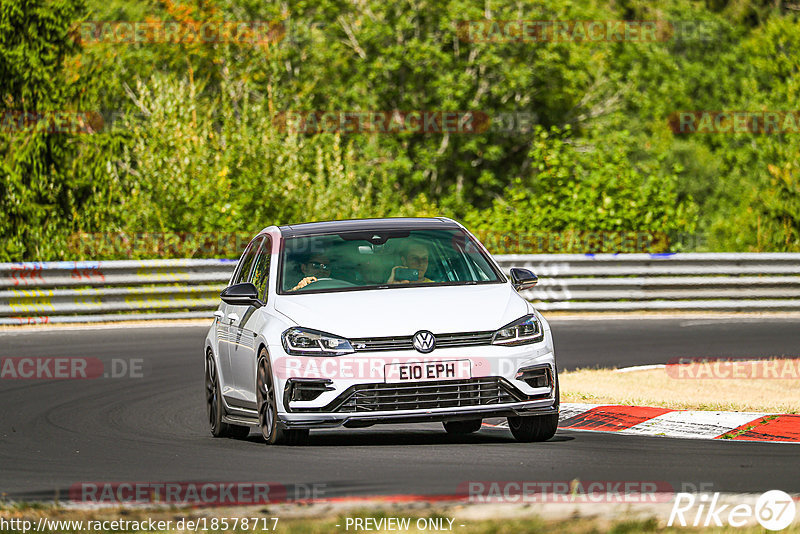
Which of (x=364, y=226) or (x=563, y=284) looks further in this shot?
(x=563, y=284)

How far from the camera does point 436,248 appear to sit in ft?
34.4

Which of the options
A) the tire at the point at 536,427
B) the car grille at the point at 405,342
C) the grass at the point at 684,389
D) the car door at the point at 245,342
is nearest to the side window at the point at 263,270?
the car door at the point at 245,342

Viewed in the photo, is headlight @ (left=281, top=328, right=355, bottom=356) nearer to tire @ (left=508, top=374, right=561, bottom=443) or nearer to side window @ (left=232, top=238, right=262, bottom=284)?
tire @ (left=508, top=374, right=561, bottom=443)

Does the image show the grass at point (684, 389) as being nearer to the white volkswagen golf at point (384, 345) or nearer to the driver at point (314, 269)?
the white volkswagen golf at point (384, 345)

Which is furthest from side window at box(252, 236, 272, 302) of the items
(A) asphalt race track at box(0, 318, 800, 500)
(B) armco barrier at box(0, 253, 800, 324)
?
(B) armco barrier at box(0, 253, 800, 324)

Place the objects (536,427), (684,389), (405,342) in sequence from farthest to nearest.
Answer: (684,389), (536,427), (405,342)

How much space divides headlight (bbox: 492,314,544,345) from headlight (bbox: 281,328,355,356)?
96 cm

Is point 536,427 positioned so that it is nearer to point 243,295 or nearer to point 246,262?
point 243,295

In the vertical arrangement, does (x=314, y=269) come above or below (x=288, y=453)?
above

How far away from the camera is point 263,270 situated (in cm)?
1062

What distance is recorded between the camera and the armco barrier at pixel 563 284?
21.4 meters

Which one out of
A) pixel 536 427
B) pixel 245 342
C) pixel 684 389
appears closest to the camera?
pixel 536 427

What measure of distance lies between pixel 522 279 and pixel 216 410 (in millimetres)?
2612

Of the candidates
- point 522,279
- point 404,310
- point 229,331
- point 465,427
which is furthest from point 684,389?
point 404,310
